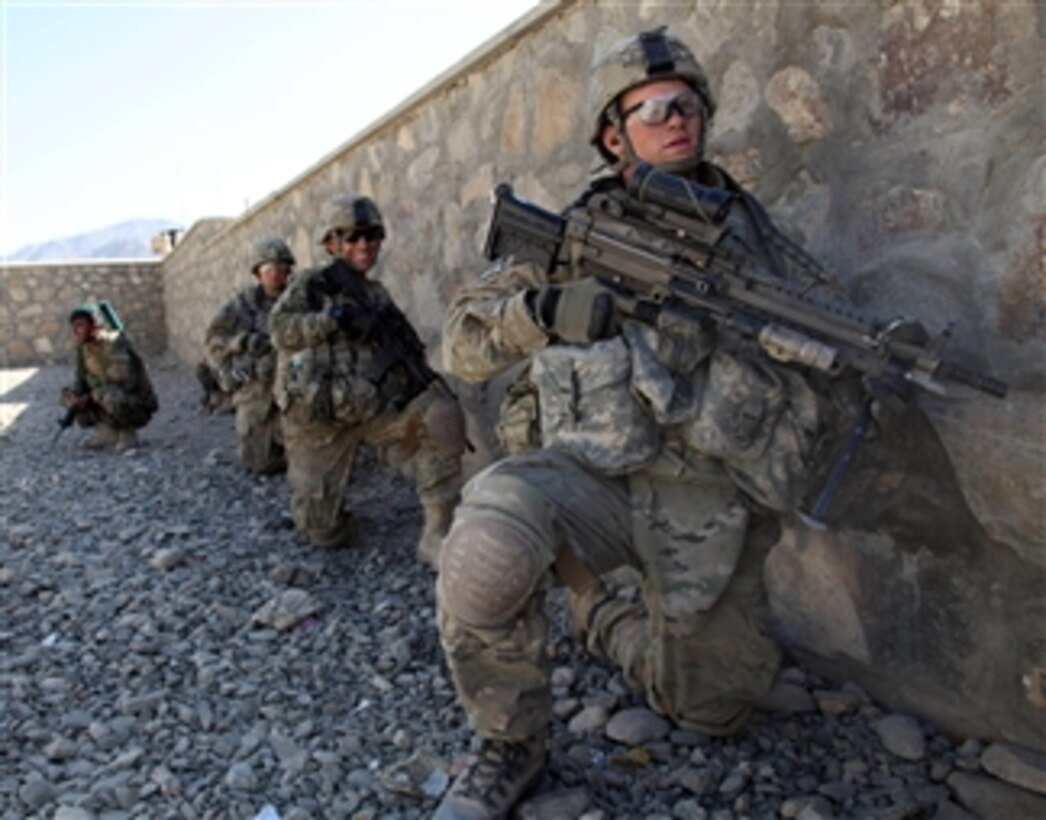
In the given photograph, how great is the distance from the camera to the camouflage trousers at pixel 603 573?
1.87 m

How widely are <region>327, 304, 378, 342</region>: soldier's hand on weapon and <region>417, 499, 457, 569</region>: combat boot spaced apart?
33.1 inches

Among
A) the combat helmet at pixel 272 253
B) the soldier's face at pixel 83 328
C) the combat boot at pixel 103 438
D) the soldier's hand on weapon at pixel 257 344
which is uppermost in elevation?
the combat helmet at pixel 272 253

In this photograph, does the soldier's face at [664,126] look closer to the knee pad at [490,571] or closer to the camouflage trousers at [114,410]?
the knee pad at [490,571]

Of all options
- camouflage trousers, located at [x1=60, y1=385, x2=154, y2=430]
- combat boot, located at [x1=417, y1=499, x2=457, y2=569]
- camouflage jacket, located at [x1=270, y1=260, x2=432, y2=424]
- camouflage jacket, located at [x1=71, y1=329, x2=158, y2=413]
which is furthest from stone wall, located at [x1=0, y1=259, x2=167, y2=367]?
combat boot, located at [x1=417, y1=499, x2=457, y2=569]

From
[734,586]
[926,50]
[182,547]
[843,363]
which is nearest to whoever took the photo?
[843,363]

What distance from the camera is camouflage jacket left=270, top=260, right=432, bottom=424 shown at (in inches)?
157

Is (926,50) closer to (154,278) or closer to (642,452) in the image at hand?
(642,452)

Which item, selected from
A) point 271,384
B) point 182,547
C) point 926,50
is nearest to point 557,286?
point 926,50

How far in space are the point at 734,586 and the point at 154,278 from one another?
15823 mm

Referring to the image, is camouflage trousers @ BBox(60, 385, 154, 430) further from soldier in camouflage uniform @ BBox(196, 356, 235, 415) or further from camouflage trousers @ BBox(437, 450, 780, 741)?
camouflage trousers @ BBox(437, 450, 780, 741)

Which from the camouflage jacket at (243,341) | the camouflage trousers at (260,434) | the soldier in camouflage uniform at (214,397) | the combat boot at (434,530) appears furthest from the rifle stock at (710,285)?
the soldier in camouflage uniform at (214,397)

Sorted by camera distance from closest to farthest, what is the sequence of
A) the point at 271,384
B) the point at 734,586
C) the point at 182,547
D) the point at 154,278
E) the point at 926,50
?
the point at 926,50
the point at 734,586
the point at 182,547
the point at 271,384
the point at 154,278

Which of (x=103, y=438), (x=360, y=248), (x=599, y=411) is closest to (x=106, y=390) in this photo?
(x=103, y=438)

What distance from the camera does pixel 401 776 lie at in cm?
206
